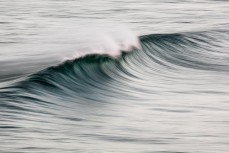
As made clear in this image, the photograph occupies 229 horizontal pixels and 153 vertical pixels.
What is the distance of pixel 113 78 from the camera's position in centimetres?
1686

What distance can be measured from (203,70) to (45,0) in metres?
11.7

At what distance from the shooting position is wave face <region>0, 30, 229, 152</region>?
37.8ft

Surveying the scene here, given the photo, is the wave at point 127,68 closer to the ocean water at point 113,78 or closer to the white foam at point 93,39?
the ocean water at point 113,78

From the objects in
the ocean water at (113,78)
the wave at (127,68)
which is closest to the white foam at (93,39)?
the ocean water at (113,78)

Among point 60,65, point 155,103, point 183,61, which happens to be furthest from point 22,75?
point 183,61

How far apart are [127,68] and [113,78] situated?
1.37m

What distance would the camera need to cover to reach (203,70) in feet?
59.7

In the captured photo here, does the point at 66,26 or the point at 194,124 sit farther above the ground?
the point at 66,26

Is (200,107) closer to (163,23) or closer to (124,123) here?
(124,123)

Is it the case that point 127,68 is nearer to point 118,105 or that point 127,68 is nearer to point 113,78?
point 113,78

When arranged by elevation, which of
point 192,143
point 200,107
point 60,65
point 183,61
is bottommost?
point 192,143

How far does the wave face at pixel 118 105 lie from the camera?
37.8 ft

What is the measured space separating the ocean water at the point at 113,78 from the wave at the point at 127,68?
0.07 ft

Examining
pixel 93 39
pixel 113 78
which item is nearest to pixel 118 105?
pixel 113 78
